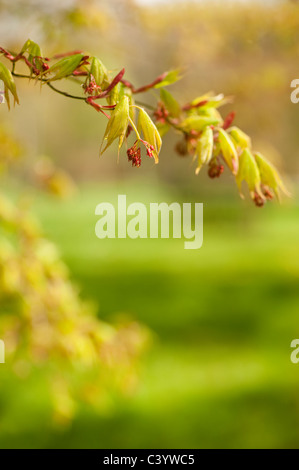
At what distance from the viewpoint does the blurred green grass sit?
4109 mm

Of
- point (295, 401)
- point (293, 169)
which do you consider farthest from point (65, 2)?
point (293, 169)

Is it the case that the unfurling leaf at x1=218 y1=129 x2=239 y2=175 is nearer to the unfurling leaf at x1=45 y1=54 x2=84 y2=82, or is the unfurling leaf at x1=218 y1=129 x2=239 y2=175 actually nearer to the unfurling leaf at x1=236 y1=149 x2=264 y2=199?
the unfurling leaf at x1=236 y1=149 x2=264 y2=199

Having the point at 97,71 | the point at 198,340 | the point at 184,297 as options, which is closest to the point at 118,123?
the point at 97,71

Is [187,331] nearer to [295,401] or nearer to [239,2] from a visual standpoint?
[295,401]

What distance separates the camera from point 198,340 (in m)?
6.68

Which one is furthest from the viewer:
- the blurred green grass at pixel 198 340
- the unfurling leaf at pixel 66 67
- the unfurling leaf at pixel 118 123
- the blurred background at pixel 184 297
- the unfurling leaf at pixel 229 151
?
the blurred green grass at pixel 198 340

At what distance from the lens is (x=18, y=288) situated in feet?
8.21

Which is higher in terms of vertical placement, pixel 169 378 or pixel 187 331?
pixel 187 331

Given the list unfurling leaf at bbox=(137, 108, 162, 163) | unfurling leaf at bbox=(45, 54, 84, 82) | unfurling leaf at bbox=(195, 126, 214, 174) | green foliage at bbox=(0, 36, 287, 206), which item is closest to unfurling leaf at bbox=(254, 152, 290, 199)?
green foliage at bbox=(0, 36, 287, 206)

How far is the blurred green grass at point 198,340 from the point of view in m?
4.11

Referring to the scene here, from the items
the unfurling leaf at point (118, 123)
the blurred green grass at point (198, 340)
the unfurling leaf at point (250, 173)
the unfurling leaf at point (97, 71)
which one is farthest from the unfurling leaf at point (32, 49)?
the blurred green grass at point (198, 340)

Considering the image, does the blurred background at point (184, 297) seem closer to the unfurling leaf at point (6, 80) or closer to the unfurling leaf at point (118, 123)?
the unfurling leaf at point (118, 123)

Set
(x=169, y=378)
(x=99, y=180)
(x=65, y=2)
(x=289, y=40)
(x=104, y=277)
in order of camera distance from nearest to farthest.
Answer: (x=65, y=2) → (x=289, y=40) → (x=169, y=378) → (x=104, y=277) → (x=99, y=180)

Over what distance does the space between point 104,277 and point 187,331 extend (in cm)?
318
